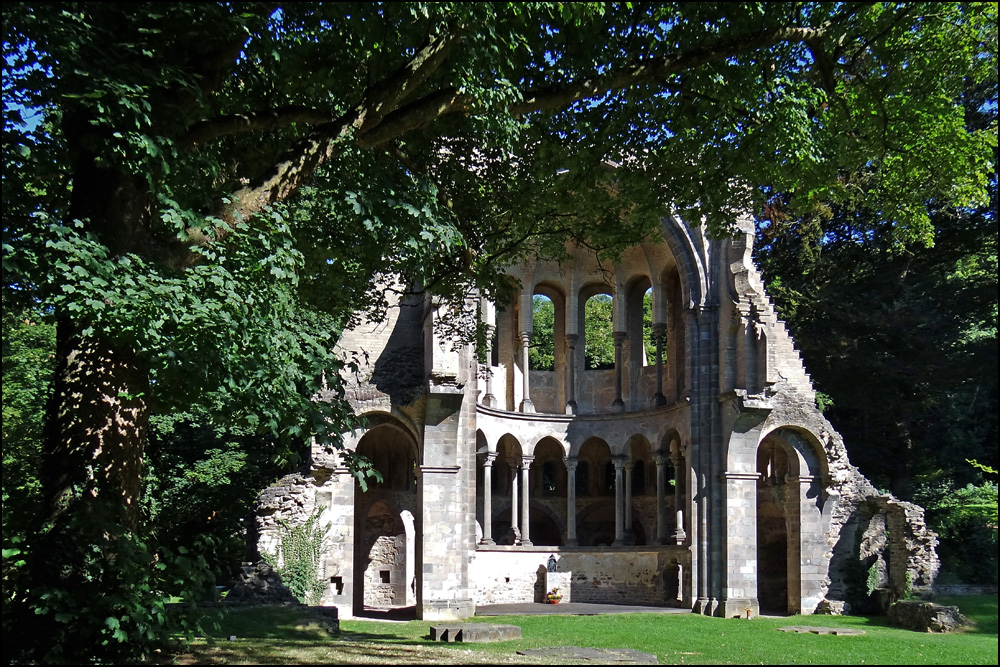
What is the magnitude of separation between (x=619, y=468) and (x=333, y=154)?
63.5ft

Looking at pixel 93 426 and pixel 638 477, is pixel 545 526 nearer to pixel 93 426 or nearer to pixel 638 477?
→ pixel 638 477

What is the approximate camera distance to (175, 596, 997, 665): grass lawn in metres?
11.2

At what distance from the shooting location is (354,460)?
31.5ft

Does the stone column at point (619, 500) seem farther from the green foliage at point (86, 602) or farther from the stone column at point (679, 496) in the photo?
the green foliage at point (86, 602)

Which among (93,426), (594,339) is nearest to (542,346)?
(594,339)

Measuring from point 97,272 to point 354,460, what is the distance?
123 inches

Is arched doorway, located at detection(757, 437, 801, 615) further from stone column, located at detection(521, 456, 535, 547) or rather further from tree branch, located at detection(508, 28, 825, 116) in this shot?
tree branch, located at detection(508, 28, 825, 116)

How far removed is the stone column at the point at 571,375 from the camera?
27.7 metres

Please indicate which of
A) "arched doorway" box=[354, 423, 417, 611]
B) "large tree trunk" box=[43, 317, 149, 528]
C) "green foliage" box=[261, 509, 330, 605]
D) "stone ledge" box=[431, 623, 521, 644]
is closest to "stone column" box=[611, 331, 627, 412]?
"arched doorway" box=[354, 423, 417, 611]

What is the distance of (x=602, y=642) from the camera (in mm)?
15016

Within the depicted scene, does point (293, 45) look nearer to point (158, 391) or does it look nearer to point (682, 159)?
point (158, 391)

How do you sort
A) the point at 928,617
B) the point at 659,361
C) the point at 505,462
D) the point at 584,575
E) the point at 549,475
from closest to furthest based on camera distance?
1. the point at 928,617
2. the point at 584,575
3. the point at 659,361
4. the point at 505,462
5. the point at 549,475

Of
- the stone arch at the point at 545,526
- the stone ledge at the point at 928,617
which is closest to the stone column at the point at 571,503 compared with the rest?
the stone arch at the point at 545,526

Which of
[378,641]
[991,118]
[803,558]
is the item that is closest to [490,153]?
[378,641]
